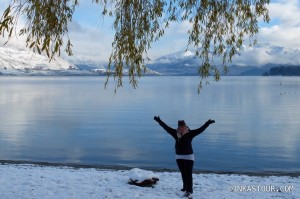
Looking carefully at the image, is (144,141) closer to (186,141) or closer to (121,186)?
(121,186)

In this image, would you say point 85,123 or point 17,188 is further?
point 85,123

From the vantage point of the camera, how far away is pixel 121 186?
43.6ft

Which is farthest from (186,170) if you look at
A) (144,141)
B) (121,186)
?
(144,141)

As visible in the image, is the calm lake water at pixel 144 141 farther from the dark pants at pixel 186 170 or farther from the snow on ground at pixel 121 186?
the dark pants at pixel 186 170

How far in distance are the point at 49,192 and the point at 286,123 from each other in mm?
37609

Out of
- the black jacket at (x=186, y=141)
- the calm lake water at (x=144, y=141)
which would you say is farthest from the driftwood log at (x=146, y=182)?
the calm lake water at (x=144, y=141)

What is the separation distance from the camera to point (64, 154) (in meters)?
28.0

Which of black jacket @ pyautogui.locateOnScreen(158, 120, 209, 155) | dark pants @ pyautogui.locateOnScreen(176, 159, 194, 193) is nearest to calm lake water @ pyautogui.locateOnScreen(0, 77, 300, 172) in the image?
dark pants @ pyautogui.locateOnScreen(176, 159, 194, 193)

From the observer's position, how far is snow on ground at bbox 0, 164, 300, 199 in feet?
40.5

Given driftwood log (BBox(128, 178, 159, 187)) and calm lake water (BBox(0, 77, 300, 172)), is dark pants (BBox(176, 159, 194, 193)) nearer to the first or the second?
driftwood log (BBox(128, 178, 159, 187))

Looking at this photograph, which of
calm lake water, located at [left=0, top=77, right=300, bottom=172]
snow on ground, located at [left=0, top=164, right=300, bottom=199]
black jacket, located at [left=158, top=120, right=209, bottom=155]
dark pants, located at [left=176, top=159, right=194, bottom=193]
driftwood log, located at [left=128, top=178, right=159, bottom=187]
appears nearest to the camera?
black jacket, located at [left=158, top=120, right=209, bottom=155]

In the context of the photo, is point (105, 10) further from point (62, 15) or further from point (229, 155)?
point (229, 155)

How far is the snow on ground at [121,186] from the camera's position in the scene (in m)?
12.4

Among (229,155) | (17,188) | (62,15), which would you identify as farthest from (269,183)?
(229,155)
